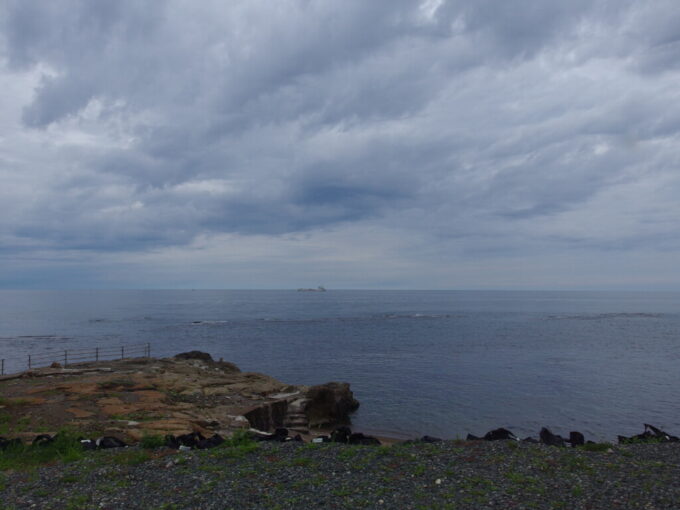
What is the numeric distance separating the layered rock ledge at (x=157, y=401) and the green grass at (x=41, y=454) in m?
1.50

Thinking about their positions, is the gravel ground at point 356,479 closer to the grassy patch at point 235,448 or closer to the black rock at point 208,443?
the grassy patch at point 235,448

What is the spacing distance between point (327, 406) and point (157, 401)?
392 inches

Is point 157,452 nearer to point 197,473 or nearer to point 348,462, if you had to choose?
point 197,473

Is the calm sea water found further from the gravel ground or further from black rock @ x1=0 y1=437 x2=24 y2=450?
black rock @ x1=0 y1=437 x2=24 y2=450

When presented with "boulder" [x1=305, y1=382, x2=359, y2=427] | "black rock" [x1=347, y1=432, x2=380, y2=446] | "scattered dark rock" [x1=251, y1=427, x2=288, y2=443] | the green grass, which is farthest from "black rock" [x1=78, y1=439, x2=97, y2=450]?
"boulder" [x1=305, y1=382, x2=359, y2=427]

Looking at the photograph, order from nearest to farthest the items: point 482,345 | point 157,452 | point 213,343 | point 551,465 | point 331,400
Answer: point 551,465 → point 157,452 → point 331,400 → point 482,345 → point 213,343

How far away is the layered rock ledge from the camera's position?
51.3ft

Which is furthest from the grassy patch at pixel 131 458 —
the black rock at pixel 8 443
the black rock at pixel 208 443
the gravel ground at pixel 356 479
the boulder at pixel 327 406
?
the boulder at pixel 327 406

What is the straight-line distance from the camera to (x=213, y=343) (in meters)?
62.8

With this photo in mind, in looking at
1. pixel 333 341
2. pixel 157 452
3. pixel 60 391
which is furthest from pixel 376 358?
pixel 157 452

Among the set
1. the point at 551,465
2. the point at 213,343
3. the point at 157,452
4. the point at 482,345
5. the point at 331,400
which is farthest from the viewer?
the point at 213,343

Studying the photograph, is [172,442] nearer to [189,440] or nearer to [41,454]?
[189,440]

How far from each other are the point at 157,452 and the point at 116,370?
720 inches

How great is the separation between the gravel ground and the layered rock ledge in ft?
13.5
